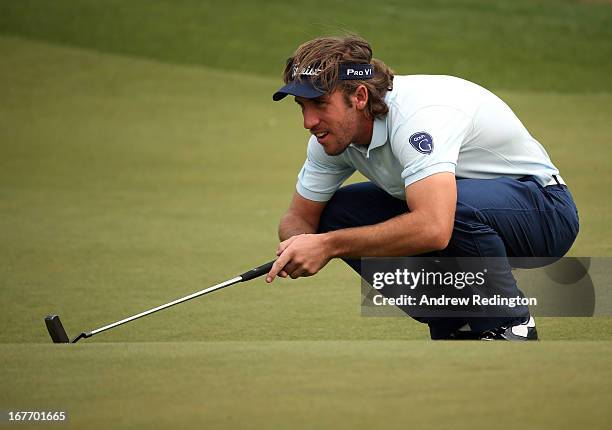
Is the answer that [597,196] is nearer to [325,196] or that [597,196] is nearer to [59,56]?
[325,196]

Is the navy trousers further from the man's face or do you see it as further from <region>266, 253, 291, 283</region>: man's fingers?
<region>266, 253, 291, 283</region>: man's fingers

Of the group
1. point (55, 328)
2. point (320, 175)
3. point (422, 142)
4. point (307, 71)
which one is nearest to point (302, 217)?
point (320, 175)

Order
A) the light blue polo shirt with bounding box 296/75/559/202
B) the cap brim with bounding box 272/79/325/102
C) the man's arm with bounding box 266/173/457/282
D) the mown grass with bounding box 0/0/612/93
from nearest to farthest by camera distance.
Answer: the man's arm with bounding box 266/173/457/282
the light blue polo shirt with bounding box 296/75/559/202
the cap brim with bounding box 272/79/325/102
the mown grass with bounding box 0/0/612/93

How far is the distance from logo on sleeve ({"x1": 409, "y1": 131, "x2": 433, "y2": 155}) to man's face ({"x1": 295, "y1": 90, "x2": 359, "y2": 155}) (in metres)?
0.28

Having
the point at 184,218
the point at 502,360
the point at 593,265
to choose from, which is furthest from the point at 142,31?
the point at 502,360

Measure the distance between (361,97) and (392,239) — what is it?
0.53 m

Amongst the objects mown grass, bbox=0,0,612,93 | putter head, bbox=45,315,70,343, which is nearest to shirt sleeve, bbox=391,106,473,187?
putter head, bbox=45,315,70,343

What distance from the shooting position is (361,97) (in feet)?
12.9

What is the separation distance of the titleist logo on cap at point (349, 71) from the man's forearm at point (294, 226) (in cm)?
65

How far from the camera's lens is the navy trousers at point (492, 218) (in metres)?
3.92

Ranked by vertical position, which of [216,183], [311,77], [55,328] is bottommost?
[55,328]

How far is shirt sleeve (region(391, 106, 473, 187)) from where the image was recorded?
144 inches

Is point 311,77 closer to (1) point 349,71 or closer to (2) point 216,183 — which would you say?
(1) point 349,71

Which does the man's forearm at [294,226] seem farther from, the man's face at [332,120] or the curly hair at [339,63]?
the curly hair at [339,63]
